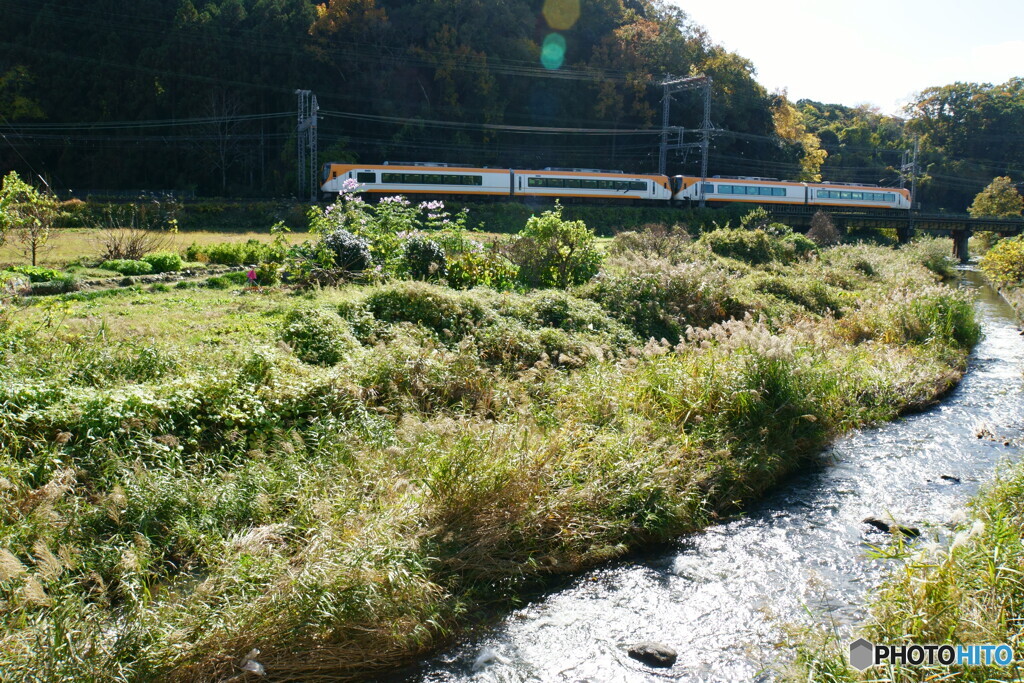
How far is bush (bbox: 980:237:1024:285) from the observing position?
2509 cm

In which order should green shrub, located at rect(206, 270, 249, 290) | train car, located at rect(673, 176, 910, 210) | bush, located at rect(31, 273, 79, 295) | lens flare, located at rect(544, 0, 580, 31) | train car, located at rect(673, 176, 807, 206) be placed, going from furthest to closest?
lens flare, located at rect(544, 0, 580, 31), train car, located at rect(673, 176, 910, 210), train car, located at rect(673, 176, 807, 206), green shrub, located at rect(206, 270, 249, 290), bush, located at rect(31, 273, 79, 295)

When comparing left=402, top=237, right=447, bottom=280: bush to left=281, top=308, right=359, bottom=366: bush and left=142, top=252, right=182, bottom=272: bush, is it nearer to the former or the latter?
left=281, top=308, right=359, bottom=366: bush

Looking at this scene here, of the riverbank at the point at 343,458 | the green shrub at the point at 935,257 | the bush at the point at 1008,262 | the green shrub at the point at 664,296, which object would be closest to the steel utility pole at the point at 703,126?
the green shrub at the point at 935,257

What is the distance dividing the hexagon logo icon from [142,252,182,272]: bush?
55.2 feet

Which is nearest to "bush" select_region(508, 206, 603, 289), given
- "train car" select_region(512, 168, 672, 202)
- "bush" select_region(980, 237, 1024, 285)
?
"bush" select_region(980, 237, 1024, 285)

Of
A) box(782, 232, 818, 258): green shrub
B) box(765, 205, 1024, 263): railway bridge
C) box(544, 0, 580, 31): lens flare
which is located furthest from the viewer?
box(544, 0, 580, 31): lens flare

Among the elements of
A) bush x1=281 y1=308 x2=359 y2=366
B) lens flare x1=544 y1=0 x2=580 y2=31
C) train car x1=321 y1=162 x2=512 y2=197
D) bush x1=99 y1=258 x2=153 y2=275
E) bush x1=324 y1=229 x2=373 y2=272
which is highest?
lens flare x1=544 y1=0 x2=580 y2=31

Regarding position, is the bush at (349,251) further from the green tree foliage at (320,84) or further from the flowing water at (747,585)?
the green tree foliage at (320,84)

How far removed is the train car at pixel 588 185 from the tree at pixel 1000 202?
1031 inches

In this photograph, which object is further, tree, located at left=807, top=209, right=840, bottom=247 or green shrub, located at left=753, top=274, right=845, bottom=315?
tree, located at left=807, top=209, right=840, bottom=247

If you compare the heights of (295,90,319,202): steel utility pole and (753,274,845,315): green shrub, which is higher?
(295,90,319,202): steel utility pole

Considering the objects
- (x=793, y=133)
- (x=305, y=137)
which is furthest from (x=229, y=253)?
(x=793, y=133)

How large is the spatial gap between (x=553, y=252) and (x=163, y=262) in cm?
943

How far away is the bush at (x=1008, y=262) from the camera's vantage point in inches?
988
